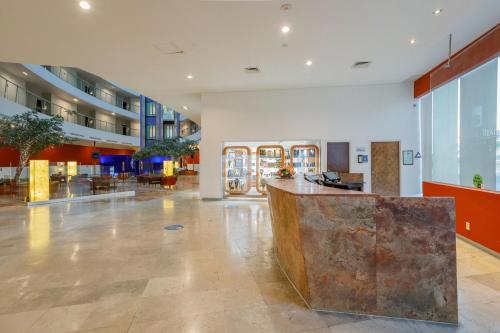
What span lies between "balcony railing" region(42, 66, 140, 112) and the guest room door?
718 inches

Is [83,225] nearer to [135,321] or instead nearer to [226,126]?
[135,321]

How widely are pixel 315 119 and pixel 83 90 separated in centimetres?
1888

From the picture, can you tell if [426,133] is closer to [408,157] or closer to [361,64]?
[408,157]

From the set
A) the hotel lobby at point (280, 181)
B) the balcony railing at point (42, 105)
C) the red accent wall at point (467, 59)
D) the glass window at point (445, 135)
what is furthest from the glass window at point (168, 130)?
the glass window at point (445, 135)

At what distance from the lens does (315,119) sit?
27.4ft

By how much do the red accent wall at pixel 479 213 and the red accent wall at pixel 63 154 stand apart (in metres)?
16.7

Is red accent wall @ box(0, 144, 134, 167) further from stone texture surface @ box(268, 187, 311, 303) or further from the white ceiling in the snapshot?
stone texture surface @ box(268, 187, 311, 303)

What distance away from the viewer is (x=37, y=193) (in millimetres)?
8195

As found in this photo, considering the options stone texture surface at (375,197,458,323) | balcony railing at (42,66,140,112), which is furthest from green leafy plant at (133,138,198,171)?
stone texture surface at (375,197,458,323)

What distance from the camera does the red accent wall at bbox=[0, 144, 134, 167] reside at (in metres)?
11.9

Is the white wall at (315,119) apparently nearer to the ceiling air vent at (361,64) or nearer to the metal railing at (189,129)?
the ceiling air vent at (361,64)

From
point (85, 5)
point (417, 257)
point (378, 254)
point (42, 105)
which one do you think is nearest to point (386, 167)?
point (417, 257)

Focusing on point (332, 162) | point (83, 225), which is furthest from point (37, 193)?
point (332, 162)

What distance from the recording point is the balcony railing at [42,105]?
11266mm
